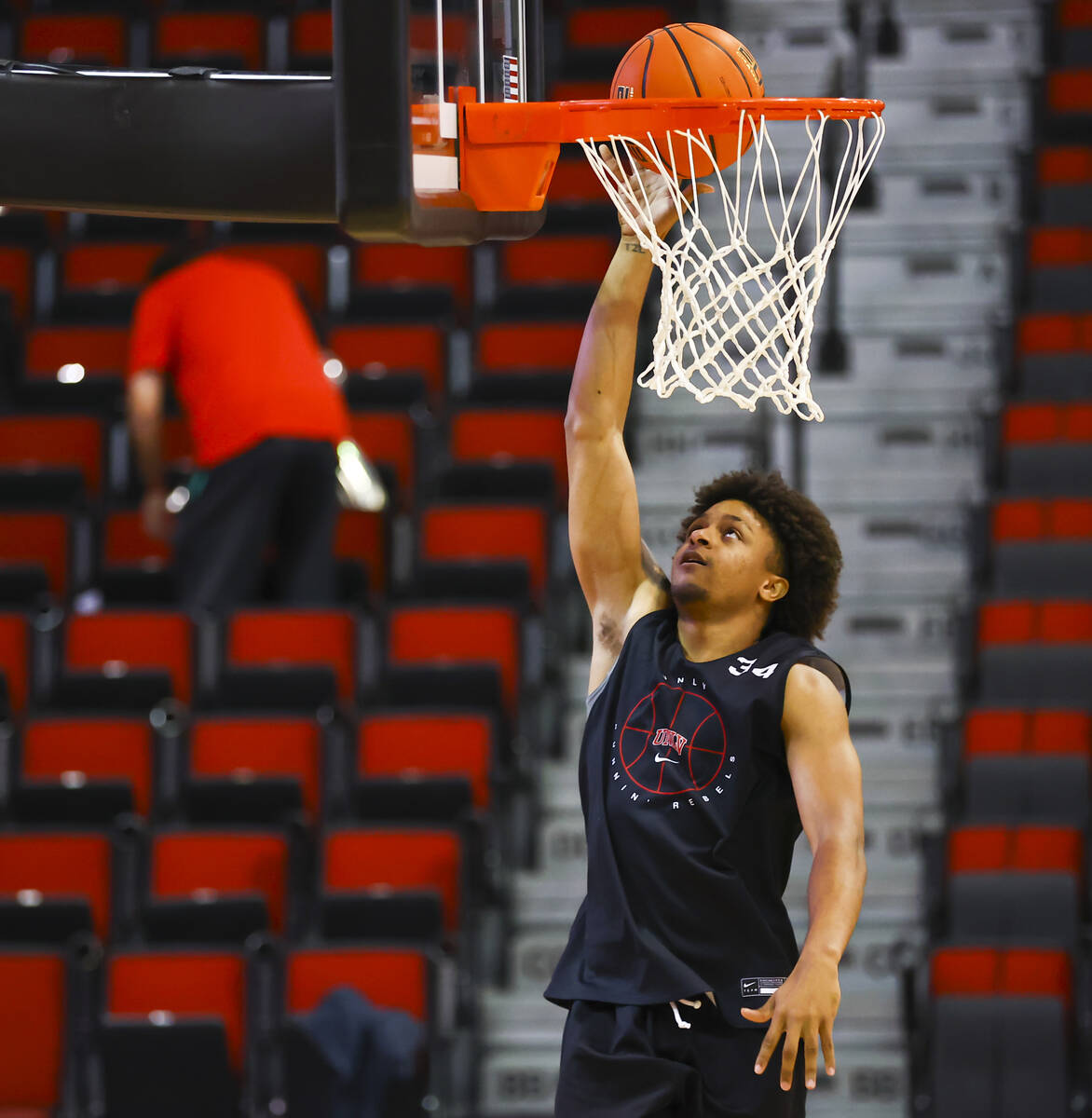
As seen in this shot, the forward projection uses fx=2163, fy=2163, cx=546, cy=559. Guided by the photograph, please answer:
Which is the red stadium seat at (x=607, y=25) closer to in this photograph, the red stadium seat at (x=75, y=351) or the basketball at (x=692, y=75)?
the red stadium seat at (x=75, y=351)

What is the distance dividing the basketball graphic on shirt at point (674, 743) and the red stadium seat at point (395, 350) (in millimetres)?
5328

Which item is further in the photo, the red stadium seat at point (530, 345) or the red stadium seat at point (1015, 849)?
the red stadium seat at point (530, 345)

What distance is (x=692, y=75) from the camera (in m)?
3.89

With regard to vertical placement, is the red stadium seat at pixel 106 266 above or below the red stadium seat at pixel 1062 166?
below

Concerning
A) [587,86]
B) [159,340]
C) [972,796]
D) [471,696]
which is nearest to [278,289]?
[159,340]

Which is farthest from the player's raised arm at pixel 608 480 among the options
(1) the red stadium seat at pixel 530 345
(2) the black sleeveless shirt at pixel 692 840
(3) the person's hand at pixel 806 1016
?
(1) the red stadium seat at pixel 530 345

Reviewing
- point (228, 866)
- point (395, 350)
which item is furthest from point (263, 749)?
point (395, 350)

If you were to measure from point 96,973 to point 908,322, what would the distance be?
449cm

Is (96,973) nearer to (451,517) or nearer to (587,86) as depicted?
(451,517)

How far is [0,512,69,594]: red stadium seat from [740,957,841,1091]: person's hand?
5.36 metres

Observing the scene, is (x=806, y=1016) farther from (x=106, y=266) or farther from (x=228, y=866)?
(x=106, y=266)

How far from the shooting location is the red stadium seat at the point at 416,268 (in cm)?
945

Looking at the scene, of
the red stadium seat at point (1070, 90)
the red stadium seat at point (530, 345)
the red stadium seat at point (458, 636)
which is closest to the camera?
the red stadium seat at point (458, 636)

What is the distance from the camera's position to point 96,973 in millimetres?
6477
